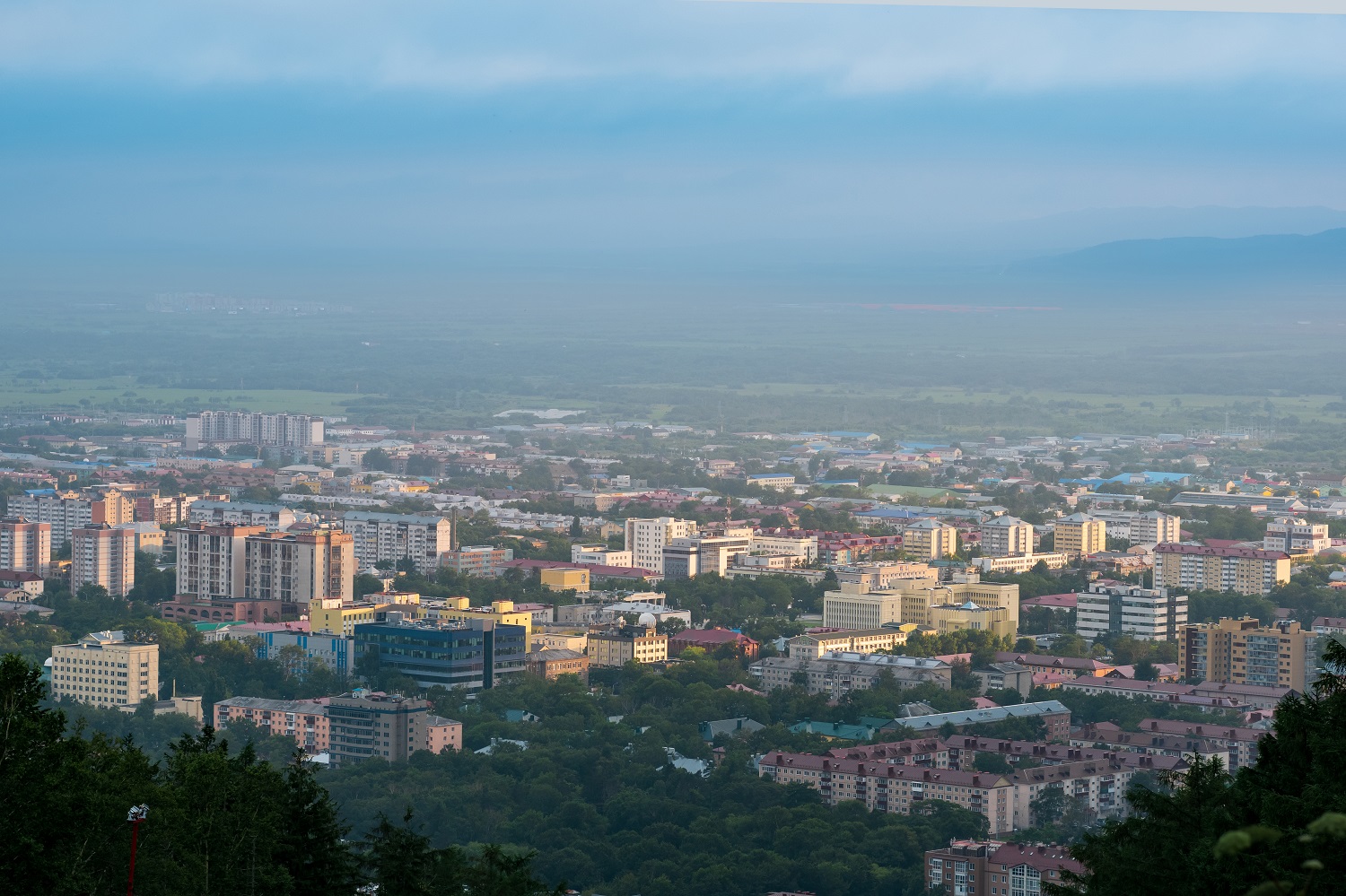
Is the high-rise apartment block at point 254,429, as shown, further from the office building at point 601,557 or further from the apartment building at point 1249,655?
the apartment building at point 1249,655

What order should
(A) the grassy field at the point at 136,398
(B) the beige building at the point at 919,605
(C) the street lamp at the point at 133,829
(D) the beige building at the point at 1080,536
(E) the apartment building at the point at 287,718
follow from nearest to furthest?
1. (C) the street lamp at the point at 133,829
2. (E) the apartment building at the point at 287,718
3. (B) the beige building at the point at 919,605
4. (D) the beige building at the point at 1080,536
5. (A) the grassy field at the point at 136,398

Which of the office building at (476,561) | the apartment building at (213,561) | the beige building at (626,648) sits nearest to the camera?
the beige building at (626,648)

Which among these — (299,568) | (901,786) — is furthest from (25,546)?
(901,786)

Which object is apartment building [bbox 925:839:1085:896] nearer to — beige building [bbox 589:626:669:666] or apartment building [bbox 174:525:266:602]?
beige building [bbox 589:626:669:666]

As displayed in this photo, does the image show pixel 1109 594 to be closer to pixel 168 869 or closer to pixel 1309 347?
pixel 168 869

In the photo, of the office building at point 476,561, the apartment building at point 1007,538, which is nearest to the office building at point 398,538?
the office building at point 476,561

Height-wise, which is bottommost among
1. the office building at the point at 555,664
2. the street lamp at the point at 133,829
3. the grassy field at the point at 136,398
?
the office building at the point at 555,664
